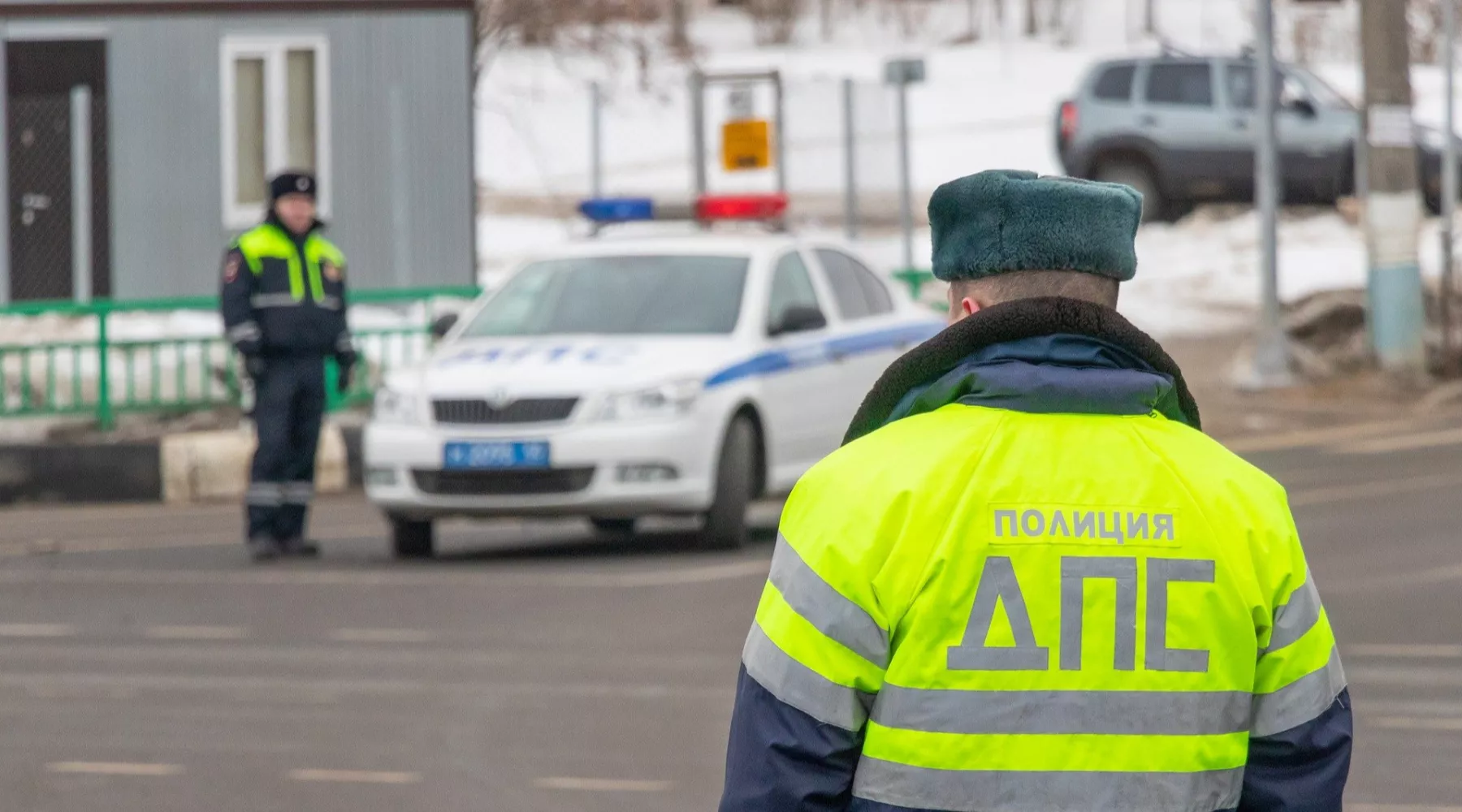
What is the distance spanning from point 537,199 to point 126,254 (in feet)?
59.8

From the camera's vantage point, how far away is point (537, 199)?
40625mm

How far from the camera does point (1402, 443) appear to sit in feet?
54.0

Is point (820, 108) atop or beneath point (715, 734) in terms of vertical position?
atop

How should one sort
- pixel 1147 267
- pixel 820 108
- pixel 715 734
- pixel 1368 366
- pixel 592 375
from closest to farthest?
pixel 715 734
pixel 592 375
pixel 1368 366
pixel 820 108
pixel 1147 267

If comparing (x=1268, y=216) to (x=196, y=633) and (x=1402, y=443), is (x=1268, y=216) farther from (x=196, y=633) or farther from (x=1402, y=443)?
(x=196, y=633)

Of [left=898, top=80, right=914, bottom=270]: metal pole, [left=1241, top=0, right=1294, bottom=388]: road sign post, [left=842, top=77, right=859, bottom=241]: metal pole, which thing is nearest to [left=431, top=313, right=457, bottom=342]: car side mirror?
[left=1241, top=0, right=1294, bottom=388]: road sign post

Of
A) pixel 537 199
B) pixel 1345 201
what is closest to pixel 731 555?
pixel 1345 201

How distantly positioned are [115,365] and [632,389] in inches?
216

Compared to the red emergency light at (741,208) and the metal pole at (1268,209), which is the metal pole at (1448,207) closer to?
the metal pole at (1268,209)

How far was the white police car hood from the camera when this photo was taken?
11.6 meters

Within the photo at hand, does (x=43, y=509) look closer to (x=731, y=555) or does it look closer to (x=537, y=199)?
(x=731, y=555)

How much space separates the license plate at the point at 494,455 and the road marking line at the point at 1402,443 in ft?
21.4

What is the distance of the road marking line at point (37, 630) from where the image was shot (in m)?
9.73

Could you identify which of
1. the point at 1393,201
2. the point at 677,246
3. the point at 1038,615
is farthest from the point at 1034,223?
the point at 1393,201
